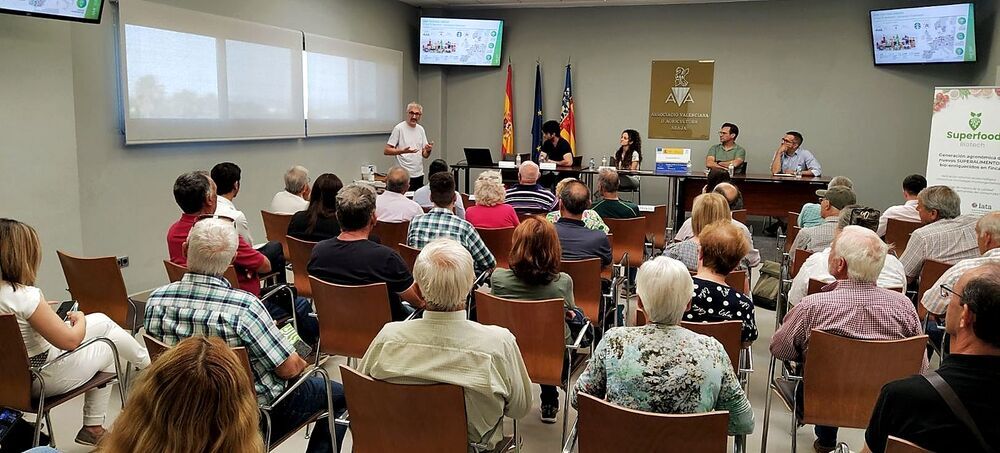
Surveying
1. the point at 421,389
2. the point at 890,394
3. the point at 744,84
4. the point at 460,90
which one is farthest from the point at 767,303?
the point at 460,90

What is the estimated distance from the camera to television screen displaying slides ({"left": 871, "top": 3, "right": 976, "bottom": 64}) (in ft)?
26.3

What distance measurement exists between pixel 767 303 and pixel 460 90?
6.66m

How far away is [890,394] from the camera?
1.95 m

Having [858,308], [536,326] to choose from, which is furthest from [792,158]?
[536,326]

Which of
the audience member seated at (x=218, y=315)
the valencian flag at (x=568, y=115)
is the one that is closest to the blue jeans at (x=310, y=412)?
the audience member seated at (x=218, y=315)

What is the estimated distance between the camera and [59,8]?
4.55 meters

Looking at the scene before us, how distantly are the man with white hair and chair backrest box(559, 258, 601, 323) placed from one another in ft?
4.58

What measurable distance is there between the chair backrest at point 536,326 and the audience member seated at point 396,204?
2.08m

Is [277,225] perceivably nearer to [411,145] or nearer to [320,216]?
[320,216]

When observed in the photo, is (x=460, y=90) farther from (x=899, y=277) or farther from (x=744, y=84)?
(x=899, y=277)

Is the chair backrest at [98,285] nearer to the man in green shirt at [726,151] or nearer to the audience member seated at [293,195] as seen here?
the audience member seated at [293,195]

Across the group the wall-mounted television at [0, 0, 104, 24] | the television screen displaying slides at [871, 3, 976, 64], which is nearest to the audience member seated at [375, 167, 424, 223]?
the wall-mounted television at [0, 0, 104, 24]

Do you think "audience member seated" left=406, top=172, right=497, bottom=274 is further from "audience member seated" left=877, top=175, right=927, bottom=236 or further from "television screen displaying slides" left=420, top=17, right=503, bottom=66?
"television screen displaying slides" left=420, top=17, right=503, bottom=66

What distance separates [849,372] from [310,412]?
2009 mm
